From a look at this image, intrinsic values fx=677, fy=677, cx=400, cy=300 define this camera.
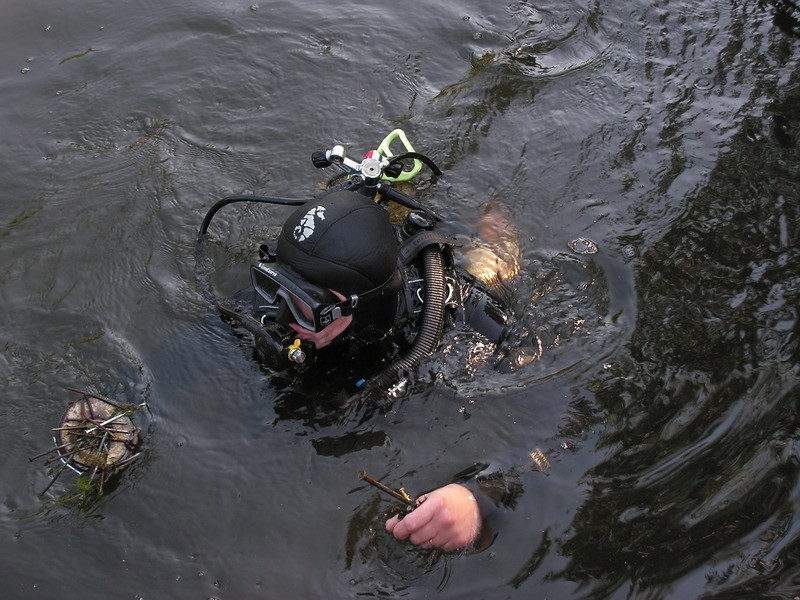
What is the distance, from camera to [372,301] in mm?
3652

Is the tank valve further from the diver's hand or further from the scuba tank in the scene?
the diver's hand

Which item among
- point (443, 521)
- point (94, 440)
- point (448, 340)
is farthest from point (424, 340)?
point (94, 440)

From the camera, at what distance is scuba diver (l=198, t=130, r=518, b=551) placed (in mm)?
3402

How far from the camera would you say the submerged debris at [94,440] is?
3316mm

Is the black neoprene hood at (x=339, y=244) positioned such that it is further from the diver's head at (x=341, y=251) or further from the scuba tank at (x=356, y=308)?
the scuba tank at (x=356, y=308)

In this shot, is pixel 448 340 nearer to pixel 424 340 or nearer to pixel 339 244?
pixel 424 340

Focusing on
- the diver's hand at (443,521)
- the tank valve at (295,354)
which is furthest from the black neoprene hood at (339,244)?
the diver's hand at (443,521)

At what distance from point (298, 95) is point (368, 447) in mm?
3604

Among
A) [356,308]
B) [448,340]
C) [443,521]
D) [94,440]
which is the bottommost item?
[94,440]

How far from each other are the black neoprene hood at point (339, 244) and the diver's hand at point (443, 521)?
3.69 ft

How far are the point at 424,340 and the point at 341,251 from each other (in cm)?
77

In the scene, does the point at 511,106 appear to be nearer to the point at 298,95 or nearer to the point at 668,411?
the point at 298,95

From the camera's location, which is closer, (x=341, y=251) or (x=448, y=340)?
(x=341, y=251)

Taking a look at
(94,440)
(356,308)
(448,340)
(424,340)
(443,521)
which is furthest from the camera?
(448,340)
